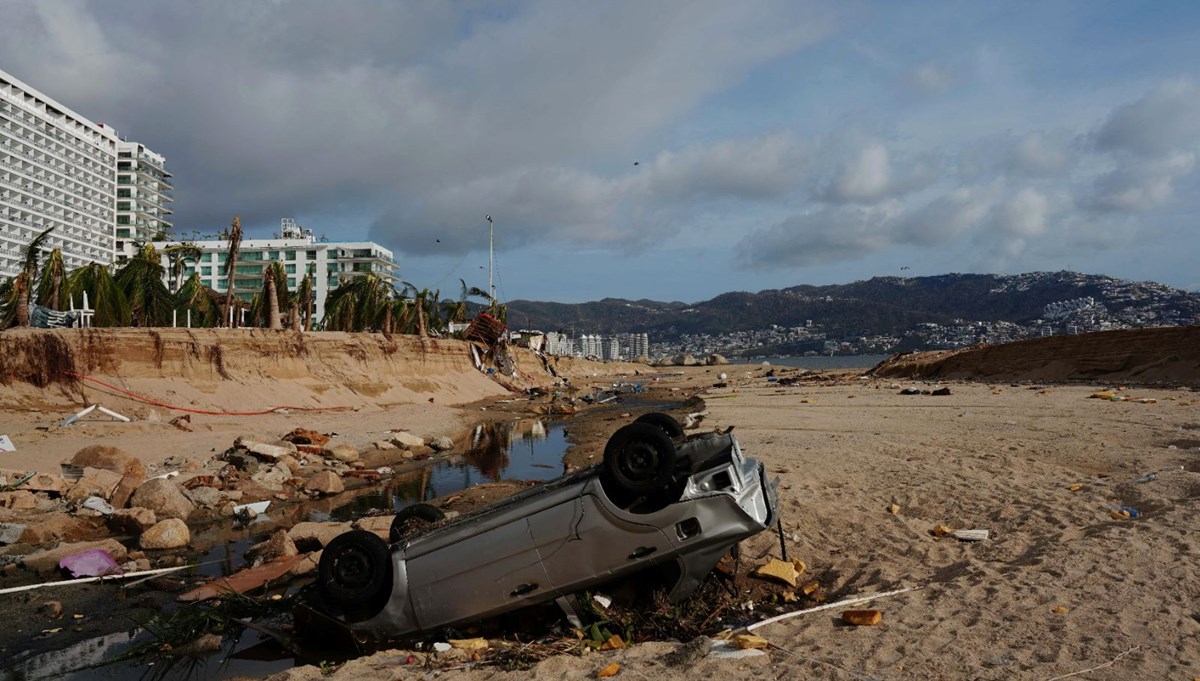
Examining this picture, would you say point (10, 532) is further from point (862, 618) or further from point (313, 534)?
point (862, 618)

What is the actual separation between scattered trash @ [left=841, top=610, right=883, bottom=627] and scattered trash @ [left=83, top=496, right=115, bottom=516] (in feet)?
38.7

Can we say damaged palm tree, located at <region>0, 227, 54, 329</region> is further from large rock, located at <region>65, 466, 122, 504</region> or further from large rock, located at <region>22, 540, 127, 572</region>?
large rock, located at <region>22, 540, 127, 572</region>

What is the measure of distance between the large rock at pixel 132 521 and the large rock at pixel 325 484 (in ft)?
12.0

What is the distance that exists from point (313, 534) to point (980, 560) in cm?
873

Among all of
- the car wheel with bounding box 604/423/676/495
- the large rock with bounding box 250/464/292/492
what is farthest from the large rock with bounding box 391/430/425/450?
the car wheel with bounding box 604/423/676/495

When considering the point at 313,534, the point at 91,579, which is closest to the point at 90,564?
the point at 91,579

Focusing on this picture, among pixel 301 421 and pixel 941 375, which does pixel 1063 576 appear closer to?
pixel 301 421

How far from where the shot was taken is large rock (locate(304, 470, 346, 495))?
14180mm

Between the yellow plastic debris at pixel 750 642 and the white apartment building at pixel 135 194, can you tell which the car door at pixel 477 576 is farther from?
the white apartment building at pixel 135 194

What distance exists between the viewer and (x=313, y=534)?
973cm

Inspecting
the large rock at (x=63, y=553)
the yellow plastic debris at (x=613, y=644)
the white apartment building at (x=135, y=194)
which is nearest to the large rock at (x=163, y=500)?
the large rock at (x=63, y=553)

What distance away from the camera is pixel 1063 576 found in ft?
19.1

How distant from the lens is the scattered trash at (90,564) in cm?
858

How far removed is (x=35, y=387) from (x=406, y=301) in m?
45.2
